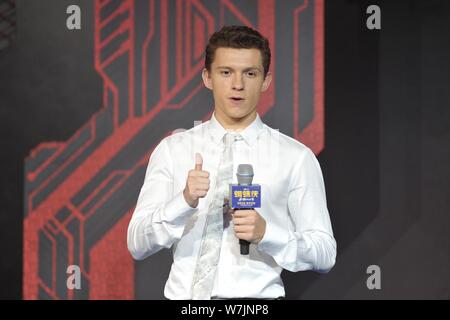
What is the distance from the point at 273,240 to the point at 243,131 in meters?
0.56

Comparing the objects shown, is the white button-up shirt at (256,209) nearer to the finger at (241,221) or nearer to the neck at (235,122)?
the neck at (235,122)

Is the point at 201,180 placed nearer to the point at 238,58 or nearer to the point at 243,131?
the point at 243,131

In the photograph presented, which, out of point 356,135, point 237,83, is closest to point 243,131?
point 237,83

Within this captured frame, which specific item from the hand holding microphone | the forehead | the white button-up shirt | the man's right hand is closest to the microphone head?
the hand holding microphone

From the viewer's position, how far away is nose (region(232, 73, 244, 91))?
7.86ft

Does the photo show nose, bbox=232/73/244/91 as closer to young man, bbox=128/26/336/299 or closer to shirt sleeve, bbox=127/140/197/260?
young man, bbox=128/26/336/299

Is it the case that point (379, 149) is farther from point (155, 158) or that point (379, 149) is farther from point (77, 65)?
point (77, 65)

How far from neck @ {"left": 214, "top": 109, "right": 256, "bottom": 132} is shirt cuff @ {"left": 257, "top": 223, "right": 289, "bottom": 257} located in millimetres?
521

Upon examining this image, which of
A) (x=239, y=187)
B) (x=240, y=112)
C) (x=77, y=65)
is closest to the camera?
(x=239, y=187)

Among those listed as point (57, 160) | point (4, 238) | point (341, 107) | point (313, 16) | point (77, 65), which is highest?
point (313, 16)

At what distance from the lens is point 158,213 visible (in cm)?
223

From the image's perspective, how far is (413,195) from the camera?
3.20 metres
